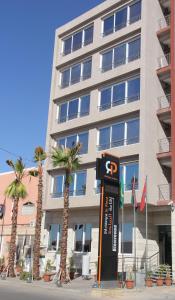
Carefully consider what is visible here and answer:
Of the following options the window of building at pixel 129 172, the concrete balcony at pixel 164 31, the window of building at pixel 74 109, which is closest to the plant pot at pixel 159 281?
the window of building at pixel 129 172

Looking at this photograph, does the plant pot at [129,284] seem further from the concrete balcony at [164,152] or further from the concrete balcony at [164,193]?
the concrete balcony at [164,152]

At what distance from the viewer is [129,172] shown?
32.1 meters

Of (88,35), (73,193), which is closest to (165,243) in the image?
(73,193)

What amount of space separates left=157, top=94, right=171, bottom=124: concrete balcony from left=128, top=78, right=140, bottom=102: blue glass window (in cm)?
183

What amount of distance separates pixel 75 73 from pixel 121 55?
567 centimetres

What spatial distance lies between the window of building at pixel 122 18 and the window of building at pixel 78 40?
1878 millimetres

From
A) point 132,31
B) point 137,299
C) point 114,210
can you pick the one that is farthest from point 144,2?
point 137,299

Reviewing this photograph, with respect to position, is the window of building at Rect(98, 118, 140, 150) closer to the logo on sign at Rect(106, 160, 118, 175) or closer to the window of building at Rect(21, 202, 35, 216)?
the logo on sign at Rect(106, 160, 118, 175)

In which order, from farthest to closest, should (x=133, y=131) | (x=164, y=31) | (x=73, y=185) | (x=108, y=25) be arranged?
(x=108, y=25)
(x=73, y=185)
(x=164, y=31)
(x=133, y=131)

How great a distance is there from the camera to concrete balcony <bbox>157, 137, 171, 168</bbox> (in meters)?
31.4

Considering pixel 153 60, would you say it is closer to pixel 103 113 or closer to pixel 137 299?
pixel 103 113

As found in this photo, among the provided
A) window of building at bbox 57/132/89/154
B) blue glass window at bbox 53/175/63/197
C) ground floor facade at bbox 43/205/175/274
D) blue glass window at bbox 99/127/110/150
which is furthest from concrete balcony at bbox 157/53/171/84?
blue glass window at bbox 53/175/63/197

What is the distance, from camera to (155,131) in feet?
105

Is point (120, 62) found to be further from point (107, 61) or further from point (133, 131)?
point (133, 131)
